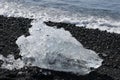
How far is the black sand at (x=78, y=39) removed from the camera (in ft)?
28.9

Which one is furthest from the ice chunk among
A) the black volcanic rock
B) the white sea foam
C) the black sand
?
the black volcanic rock

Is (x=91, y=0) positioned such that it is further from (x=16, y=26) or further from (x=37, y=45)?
(x=37, y=45)

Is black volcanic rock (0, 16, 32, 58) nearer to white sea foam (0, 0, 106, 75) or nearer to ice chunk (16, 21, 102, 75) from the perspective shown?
white sea foam (0, 0, 106, 75)

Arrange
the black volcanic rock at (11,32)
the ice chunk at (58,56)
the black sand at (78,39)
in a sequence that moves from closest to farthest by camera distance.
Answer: the black sand at (78,39)
the ice chunk at (58,56)
the black volcanic rock at (11,32)

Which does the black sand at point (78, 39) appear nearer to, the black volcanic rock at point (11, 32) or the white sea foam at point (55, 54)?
the black volcanic rock at point (11, 32)

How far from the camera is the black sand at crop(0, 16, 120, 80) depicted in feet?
28.9

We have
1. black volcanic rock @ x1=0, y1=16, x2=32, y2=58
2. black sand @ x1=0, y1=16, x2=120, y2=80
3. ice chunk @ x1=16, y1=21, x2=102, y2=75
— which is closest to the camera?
black sand @ x1=0, y1=16, x2=120, y2=80

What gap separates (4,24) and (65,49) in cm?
493

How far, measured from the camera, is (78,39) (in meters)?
12.2

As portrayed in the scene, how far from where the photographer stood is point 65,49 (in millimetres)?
9172

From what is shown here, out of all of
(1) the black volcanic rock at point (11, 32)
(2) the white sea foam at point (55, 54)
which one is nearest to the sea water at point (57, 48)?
(2) the white sea foam at point (55, 54)

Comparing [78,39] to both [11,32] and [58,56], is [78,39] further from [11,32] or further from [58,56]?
[58,56]

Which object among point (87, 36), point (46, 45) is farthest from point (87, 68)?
point (87, 36)

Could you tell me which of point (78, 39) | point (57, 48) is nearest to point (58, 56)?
point (57, 48)
